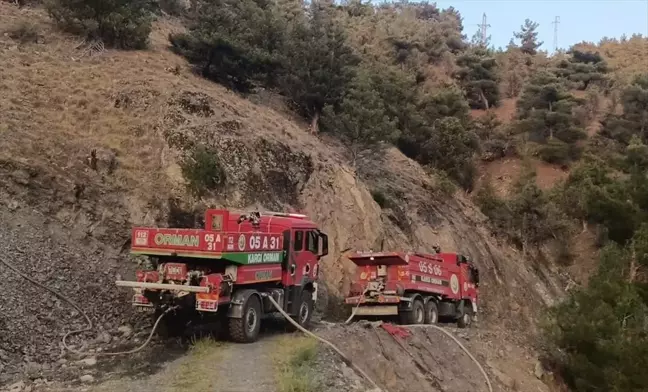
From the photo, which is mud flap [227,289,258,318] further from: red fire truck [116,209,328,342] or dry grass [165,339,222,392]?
dry grass [165,339,222,392]

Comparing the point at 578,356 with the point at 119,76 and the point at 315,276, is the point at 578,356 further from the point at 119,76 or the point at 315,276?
the point at 119,76

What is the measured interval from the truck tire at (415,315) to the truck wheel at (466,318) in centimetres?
308

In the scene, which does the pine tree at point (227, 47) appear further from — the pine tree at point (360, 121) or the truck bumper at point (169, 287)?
the truck bumper at point (169, 287)

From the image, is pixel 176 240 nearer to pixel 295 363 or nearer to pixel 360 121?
pixel 295 363

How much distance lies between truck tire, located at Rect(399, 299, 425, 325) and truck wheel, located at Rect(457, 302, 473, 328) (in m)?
3.08

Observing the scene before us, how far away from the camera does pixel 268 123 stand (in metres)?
27.1

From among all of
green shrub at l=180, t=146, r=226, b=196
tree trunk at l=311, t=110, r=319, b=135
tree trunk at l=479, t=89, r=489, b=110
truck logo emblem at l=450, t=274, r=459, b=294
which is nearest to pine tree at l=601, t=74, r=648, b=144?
tree trunk at l=479, t=89, r=489, b=110

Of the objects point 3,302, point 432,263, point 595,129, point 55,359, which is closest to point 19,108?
point 3,302

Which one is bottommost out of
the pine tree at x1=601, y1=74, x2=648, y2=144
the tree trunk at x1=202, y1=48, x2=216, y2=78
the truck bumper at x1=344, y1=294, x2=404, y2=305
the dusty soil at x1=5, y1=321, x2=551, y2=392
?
the dusty soil at x1=5, y1=321, x2=551, y2=392

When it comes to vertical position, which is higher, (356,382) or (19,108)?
(19,108)

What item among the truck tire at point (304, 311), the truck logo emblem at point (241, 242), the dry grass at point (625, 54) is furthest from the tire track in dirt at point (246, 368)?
the dry grass at point (625, 54)

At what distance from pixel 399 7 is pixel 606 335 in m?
74.0

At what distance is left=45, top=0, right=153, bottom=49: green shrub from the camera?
97.7 feet

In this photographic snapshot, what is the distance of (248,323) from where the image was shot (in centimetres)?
1420
